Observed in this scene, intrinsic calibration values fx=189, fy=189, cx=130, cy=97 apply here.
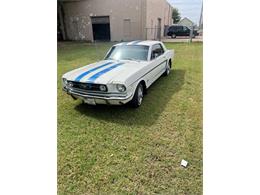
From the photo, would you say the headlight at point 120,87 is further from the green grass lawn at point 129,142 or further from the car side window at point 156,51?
the car side window at point 156,51

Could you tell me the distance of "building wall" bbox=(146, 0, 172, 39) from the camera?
2346 mm

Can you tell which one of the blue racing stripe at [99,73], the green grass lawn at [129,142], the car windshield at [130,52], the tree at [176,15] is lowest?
the green grass lawn at [129,142]

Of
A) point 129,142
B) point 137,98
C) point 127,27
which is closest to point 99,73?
point 137,98

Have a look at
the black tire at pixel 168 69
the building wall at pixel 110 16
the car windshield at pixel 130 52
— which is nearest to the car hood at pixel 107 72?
the car windshield at pixel 130 52

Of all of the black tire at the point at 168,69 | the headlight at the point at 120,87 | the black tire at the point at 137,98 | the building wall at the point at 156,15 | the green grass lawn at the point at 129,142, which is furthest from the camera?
the black tire at the point at 168,69

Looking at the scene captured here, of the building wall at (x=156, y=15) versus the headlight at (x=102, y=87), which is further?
the headlight at (x=102, y=87)

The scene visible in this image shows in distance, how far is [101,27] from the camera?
109 inches

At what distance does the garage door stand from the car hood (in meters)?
0.43

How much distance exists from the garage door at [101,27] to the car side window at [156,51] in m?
0.88

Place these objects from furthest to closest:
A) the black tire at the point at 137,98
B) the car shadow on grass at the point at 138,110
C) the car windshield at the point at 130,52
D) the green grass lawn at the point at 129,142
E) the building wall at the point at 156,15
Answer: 1. the car windshield at the point at 130,52
2. the black tire at the point at 137,98
3. the car shadow on grass at the point at 138,110
4. the building wall at the point at 156,15
5. the green grass lawn at the point at 129,142

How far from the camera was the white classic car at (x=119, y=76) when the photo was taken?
2518mm

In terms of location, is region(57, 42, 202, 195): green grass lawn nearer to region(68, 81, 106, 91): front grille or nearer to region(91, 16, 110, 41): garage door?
region(91, 16, 110, 41): garage door
